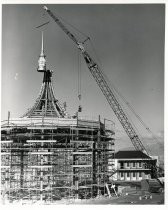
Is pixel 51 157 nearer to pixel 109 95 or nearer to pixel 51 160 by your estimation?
pixel 51 160

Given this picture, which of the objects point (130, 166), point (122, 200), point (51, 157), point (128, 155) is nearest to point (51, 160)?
point (51, 157)

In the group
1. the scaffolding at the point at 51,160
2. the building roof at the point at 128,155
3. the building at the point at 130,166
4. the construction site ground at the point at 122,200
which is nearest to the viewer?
the construction site ground at the point at 122,200

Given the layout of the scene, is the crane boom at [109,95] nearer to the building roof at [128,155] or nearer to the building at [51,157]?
the building at [51,157]

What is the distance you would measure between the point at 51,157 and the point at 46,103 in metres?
9.59

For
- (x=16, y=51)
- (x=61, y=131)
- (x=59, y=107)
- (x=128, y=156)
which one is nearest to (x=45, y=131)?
(x=61, y=131)

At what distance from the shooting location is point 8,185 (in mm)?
60250

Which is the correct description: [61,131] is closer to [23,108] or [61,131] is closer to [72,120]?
[72,120]

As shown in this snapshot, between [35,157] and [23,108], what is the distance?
21.1 feet

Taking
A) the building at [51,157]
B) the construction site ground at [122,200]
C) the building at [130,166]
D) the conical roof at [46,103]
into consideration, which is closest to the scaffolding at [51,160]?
the building at [51,157]

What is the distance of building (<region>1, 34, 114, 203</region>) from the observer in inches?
2306

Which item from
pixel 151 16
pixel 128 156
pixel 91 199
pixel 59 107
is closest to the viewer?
pixel 151 16

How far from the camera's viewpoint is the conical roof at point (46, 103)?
65750 millimetres

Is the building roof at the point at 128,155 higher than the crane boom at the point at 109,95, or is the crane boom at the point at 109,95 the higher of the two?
the crane boom at the point at 109,95

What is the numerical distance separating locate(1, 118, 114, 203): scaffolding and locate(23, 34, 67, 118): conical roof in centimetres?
453
